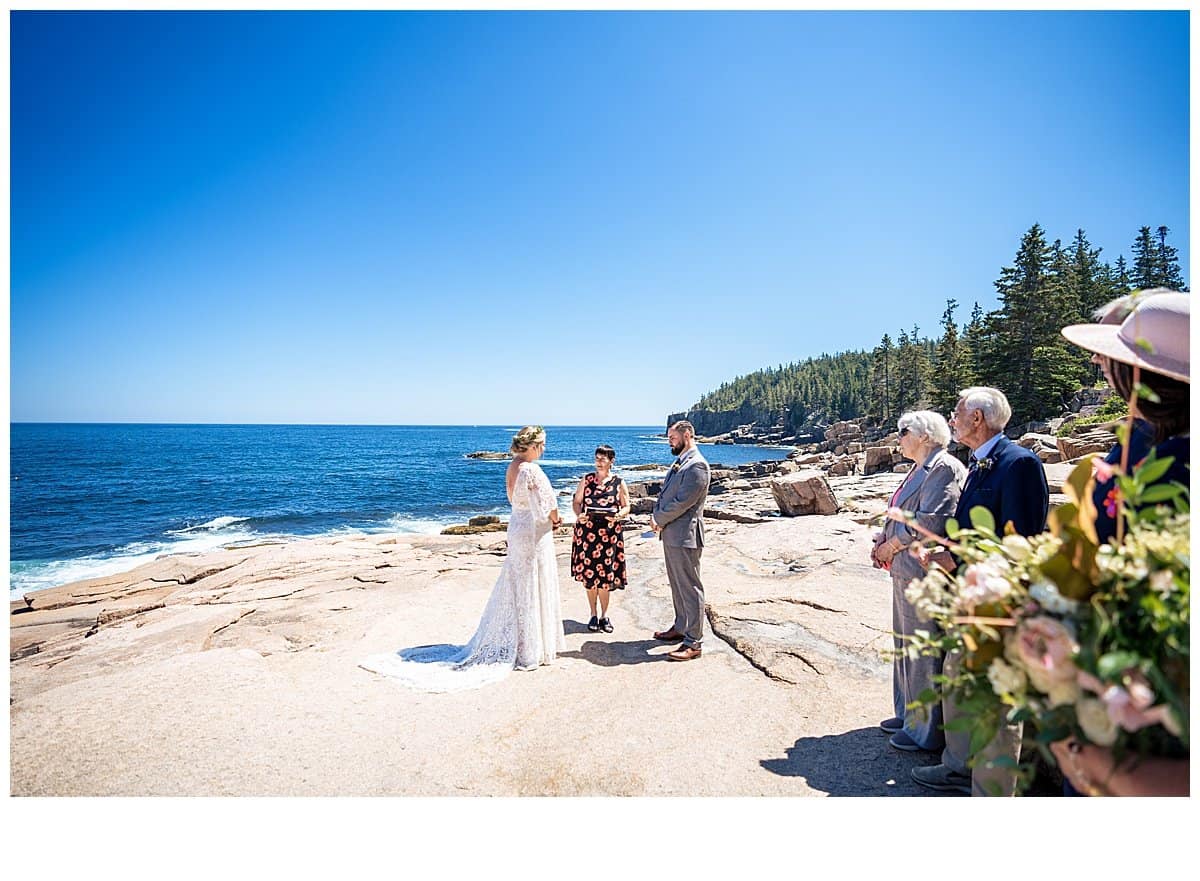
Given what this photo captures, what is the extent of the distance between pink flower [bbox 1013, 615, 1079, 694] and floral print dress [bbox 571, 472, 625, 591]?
17.0 ft

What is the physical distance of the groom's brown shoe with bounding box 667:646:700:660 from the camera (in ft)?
17.4

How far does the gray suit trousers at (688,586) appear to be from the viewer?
551 centimetres

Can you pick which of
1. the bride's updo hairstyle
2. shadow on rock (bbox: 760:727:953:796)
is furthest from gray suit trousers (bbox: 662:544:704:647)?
shadow on rock (bbox: 760:727:953:796)

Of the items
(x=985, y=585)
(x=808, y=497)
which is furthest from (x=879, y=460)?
(x=985, y=585)

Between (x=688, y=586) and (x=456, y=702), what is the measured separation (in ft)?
7.25

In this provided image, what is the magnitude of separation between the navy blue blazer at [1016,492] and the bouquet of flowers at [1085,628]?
191cm

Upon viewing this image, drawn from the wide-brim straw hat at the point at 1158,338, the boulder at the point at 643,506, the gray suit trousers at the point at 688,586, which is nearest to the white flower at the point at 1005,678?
the wide-brim straw hat at the point at 1158,338

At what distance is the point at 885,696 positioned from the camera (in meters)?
4.39

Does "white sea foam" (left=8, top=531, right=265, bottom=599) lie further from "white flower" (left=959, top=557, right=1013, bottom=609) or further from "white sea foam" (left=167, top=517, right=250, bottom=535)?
"white flower" (left=959, top=557, right=1013, bottom=609)

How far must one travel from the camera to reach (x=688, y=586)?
219 inches

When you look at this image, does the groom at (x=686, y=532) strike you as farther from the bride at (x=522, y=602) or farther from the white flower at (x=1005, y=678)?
the white flower at (x=1005, y=678)

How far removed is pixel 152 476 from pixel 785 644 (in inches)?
2041
